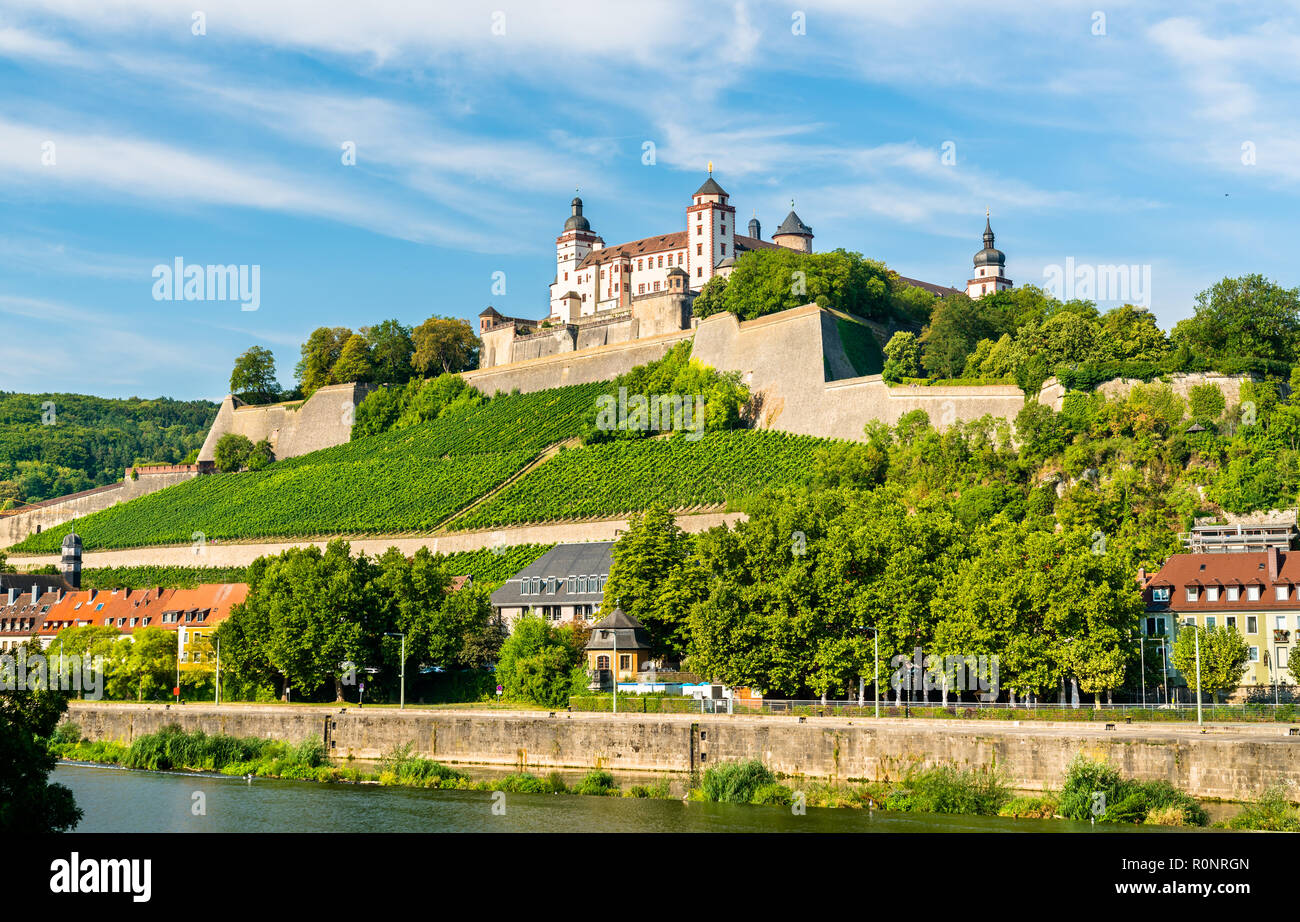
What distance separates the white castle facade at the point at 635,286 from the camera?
118375mm

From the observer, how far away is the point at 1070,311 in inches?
3312

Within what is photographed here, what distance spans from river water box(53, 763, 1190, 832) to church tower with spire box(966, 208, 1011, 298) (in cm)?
12558

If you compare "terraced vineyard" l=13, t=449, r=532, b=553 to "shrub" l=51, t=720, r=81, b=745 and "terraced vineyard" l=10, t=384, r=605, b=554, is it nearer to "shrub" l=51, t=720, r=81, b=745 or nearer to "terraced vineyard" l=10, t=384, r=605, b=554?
"terraced vineyard" l=10, t=384, r=605, b=554

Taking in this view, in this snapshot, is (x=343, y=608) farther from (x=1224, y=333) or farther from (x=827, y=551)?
(x=1224, y=333)

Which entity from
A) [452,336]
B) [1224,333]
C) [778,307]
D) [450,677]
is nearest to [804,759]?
[450,677]

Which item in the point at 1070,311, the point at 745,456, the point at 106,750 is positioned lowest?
the point at 106,750

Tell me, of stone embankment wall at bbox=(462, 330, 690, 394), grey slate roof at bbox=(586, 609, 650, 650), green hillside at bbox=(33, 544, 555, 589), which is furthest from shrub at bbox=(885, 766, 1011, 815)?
stone embankment wall at bbox=(462, 330, 690, 394)

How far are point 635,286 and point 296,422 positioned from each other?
111 feet

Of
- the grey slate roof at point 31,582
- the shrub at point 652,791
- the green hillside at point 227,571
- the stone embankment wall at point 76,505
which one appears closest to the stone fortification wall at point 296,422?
the stone embankment wall at point 76,505

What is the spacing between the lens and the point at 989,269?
161 meters

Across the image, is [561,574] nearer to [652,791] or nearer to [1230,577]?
[652,791]

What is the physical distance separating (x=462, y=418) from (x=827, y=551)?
229 feet

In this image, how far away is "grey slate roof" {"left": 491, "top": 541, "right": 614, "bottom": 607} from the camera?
7038 centimetres

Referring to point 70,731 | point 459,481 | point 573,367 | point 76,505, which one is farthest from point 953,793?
point 76,505
